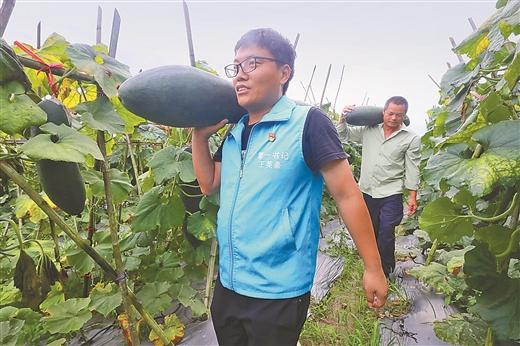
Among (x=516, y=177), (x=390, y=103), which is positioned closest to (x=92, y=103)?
(x=516, y=177)

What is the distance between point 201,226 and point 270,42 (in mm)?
1042

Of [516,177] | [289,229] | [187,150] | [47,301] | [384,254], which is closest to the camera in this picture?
[516,177]

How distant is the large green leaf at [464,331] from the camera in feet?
5.56

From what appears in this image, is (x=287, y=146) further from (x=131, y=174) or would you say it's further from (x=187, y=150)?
(x=131, y=174)

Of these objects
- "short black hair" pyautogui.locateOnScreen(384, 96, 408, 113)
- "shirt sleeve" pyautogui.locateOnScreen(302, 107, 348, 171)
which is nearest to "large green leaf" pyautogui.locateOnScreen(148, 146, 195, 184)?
"shirt sleeve" pyautogui.locateOnScreen(302, 107, 348, 171)

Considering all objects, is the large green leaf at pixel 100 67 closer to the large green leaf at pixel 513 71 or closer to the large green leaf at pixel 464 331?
the large green leaf at pixel 513 71

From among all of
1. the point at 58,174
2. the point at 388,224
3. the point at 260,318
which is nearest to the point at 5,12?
the point at 58,174

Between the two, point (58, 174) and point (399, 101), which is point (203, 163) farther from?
point (399, 101)

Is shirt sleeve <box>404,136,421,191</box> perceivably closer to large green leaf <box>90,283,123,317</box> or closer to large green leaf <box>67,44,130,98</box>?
large green leaf <box>90,283,123,317</box>

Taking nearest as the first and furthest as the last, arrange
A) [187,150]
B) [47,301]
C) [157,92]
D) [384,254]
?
[157,92] → [47,301] → [187,150] → [384,254]

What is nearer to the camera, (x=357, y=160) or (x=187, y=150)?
(x=187, y=150)

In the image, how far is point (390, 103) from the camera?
10.7 feet

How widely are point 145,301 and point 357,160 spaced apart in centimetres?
609

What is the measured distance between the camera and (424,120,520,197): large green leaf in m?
0.90
